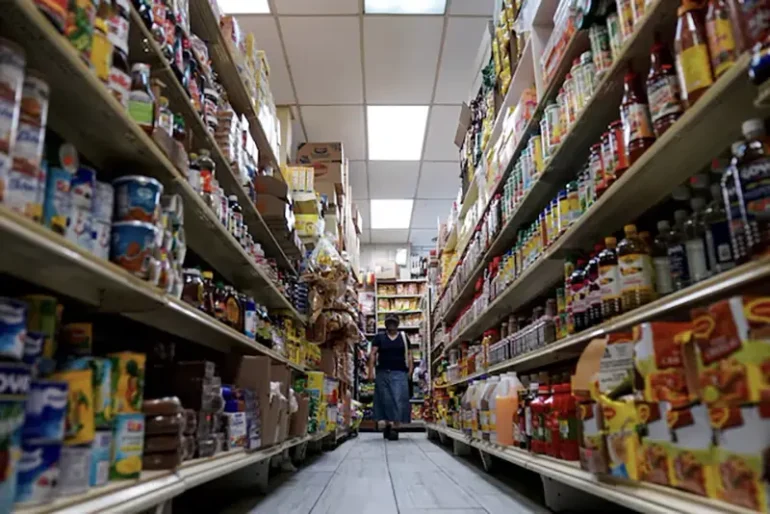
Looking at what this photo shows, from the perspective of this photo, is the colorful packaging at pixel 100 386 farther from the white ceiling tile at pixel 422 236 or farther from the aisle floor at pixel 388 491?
the white ceiling tile at pixel 422 236

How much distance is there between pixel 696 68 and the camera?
1211mm

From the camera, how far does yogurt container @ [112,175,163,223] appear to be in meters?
1.47

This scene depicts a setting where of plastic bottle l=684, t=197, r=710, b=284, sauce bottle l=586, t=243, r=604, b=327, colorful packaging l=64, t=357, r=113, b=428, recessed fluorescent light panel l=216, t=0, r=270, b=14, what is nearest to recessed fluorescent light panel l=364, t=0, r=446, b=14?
recessed fluorescent light panel l=216, t=0, r=270, b=14

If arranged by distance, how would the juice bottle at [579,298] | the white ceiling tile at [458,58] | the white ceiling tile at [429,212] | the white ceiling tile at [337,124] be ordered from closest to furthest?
the juice bottle at [579,298] → the white ceiling tile at [458,58] → the white ceiling tile at [337,124] → the white ceiling tile at [429,212]

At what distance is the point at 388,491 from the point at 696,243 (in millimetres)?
1906

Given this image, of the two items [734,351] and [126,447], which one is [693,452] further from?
[126,447]

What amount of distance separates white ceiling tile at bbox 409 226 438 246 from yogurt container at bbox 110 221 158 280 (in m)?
9.56

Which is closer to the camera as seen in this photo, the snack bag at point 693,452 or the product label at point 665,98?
the snack bag at point 693,452

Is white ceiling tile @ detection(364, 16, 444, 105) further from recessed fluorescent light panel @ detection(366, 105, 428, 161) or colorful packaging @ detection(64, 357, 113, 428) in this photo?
colorful packaging @ detection(64, 357, 113, 428)

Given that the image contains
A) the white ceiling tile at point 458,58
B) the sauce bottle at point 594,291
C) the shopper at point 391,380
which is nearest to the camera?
the sauce bottle at point 594,291

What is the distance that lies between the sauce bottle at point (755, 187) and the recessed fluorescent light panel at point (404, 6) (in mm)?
4089

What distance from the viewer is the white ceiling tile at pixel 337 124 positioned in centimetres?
629

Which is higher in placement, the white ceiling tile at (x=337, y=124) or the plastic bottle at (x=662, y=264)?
the white ceiling tile at (x=337, y=124)

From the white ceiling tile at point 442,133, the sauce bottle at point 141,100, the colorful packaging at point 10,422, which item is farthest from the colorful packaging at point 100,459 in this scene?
the white ceiling tile at point 442,133
